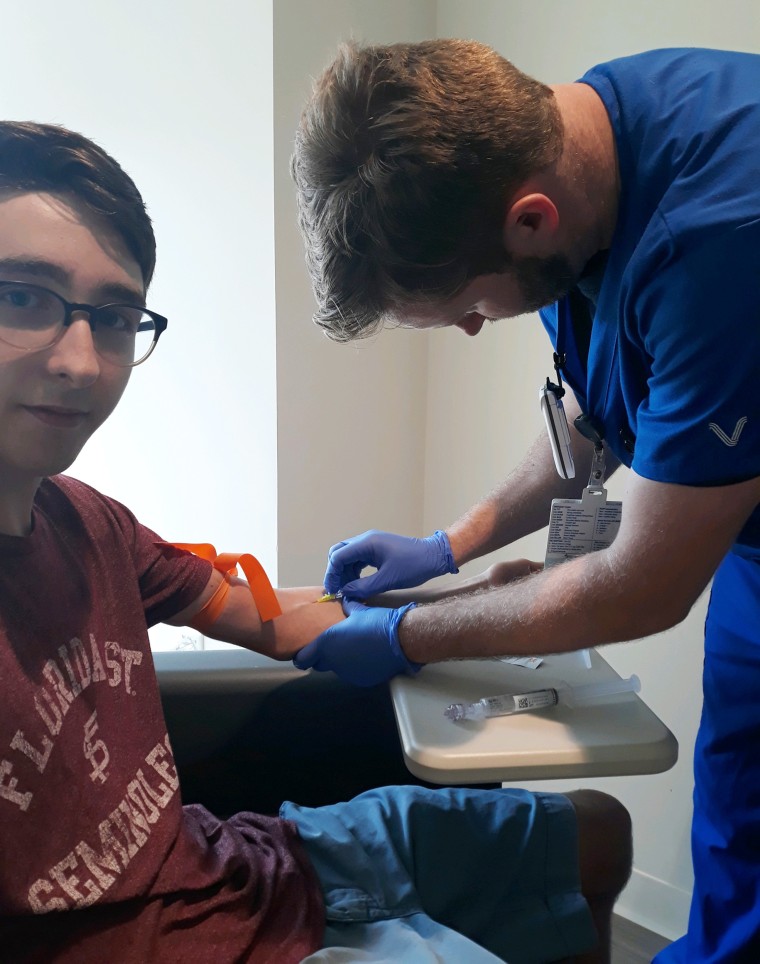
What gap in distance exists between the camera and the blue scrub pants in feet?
3.12

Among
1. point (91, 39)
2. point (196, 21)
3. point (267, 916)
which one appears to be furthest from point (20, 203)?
point (91, 39)

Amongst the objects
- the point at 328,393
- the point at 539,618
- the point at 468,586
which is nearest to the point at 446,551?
the point at 468,586

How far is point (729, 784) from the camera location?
0.98 m

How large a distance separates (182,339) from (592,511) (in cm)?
110

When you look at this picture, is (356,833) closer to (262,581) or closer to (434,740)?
(434,740)

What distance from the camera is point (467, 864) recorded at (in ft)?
3.03

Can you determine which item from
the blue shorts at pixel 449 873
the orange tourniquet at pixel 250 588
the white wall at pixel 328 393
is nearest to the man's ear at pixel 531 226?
the orange tourniquet at pixel 250 588

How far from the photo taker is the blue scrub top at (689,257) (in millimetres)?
A: 746

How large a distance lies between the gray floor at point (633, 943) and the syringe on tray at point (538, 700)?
993 millimetres

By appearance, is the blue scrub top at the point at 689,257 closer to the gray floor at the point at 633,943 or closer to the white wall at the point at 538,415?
the white wall at the point at 538,415

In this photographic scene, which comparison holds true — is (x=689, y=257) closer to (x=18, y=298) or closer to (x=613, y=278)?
(x=613, y=278)

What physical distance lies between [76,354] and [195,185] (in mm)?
1039

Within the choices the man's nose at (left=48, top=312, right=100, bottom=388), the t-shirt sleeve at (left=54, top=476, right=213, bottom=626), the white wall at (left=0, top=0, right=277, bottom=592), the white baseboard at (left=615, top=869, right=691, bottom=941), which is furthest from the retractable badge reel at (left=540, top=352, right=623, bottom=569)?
the white baseboard at (left=615, top=869, right=691, bottom=941)

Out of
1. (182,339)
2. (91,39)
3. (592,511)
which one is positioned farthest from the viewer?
(182,339)
